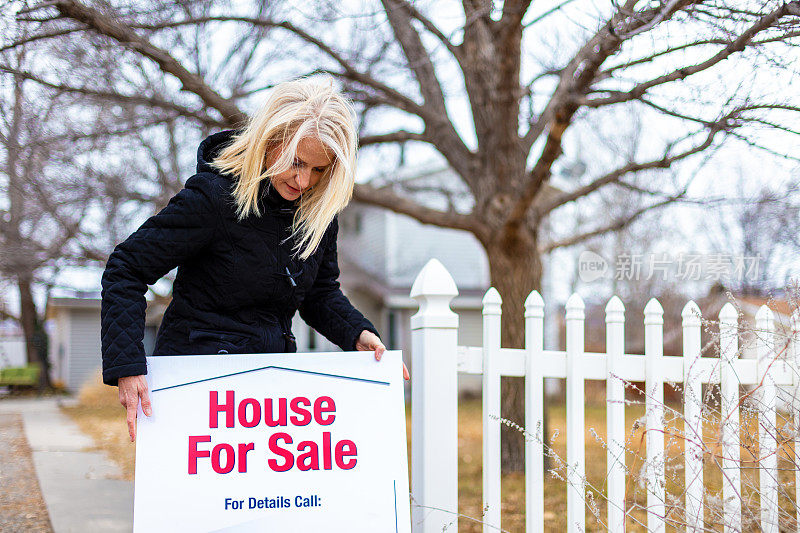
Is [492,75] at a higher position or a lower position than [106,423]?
higher

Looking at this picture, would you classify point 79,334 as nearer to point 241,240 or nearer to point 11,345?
point 11,345

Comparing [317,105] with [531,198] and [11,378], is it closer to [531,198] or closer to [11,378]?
[531,198]

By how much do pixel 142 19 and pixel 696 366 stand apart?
11.3ft

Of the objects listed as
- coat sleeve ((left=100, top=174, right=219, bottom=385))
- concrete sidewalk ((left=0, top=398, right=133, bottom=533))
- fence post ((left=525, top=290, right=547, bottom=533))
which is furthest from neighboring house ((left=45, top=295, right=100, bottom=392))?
coat sleeve ((left=100, top=174, right=219, bottom=385))

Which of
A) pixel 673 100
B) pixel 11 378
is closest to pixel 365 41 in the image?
pixel 673 100

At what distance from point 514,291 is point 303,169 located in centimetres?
389

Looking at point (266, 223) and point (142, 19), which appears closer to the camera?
point (266, 223)

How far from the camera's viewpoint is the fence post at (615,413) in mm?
2949

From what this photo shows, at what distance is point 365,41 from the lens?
17.3 ft

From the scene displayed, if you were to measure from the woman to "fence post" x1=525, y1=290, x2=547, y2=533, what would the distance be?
3.13 ft

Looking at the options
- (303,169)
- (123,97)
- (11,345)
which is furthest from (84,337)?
(303,169)

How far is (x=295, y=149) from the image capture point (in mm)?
1985

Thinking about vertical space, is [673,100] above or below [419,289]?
above

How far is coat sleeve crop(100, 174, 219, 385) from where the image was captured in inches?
74.9
